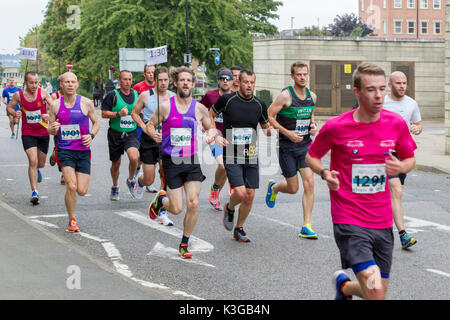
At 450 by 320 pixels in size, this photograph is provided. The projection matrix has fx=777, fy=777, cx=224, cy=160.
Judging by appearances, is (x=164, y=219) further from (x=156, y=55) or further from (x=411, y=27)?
(x=411, y=27)

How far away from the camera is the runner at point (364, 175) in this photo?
502cm

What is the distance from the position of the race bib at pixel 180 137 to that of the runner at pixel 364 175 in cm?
305

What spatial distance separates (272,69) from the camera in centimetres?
3553

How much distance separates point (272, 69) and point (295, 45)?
1.96 meters

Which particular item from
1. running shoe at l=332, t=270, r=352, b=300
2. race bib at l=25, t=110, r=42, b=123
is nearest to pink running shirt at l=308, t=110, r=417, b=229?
running shoe at l=332, t=270, r=352, b=300

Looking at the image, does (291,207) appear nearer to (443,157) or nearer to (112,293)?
(112,293)

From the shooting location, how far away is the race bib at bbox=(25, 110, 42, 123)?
11633mm

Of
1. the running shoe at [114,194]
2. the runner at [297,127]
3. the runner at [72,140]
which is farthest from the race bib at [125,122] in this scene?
the runner at [297,127]

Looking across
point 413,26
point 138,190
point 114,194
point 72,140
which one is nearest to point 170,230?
point 72,140

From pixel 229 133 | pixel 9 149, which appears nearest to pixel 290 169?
pixel 229 133

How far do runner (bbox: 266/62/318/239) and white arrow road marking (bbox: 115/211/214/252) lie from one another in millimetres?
1169

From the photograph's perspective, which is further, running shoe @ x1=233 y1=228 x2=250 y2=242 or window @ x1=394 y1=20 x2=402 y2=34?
window @ x1=394 y1=20 x2=402 y2=34

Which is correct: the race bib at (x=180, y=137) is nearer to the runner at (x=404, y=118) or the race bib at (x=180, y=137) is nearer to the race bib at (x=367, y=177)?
the runner at (x=404, y=118)

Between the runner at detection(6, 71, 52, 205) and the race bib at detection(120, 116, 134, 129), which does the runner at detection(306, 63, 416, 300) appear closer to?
the race bib at detection(120, 116, 134, 129)
